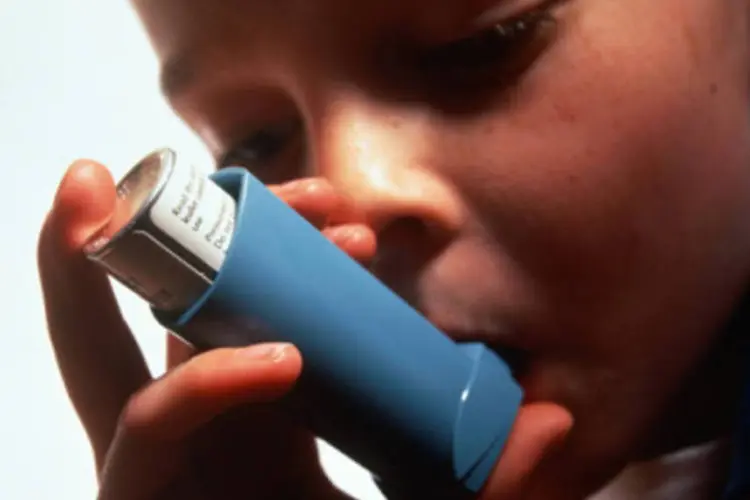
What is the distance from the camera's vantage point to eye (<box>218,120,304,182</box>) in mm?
533

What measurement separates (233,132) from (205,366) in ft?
0.83

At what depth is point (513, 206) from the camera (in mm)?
432

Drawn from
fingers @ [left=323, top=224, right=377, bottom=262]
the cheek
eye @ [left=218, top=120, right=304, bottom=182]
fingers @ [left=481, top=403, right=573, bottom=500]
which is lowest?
fingers @ [left=481, top=403, right=573, bottom=500]

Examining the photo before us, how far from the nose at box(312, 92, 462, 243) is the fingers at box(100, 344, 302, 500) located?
104mm

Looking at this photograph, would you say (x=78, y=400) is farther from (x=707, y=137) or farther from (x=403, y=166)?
(x=707, y=137)

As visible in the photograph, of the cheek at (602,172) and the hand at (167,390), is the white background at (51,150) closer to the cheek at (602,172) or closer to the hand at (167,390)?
the hand at (167,390)

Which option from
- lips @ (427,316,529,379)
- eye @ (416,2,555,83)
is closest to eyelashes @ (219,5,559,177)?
eye @ (416,2,555,83)

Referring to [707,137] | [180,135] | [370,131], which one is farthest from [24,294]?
[707,137]

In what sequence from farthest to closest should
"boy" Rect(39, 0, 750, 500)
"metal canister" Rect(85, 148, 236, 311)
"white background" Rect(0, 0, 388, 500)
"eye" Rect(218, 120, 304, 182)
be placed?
"white background" Rect(0, 0, 388, 500) → "eye" Rect(218, 120, 304, 182) → "boy" Rect(39, 0, 750, 500) → "metal canister" Rect(85, 148, 236, 311)

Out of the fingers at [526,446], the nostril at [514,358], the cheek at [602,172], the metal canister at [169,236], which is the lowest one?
the fingers at [526,446]

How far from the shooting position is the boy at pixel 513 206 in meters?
0.43

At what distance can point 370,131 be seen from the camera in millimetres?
448

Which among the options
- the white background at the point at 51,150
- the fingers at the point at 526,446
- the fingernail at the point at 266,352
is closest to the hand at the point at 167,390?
the fingernail at the point at 266,352

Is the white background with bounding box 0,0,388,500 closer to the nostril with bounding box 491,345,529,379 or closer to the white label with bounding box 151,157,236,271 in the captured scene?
the nostril with bounding box 491,345,529,379
